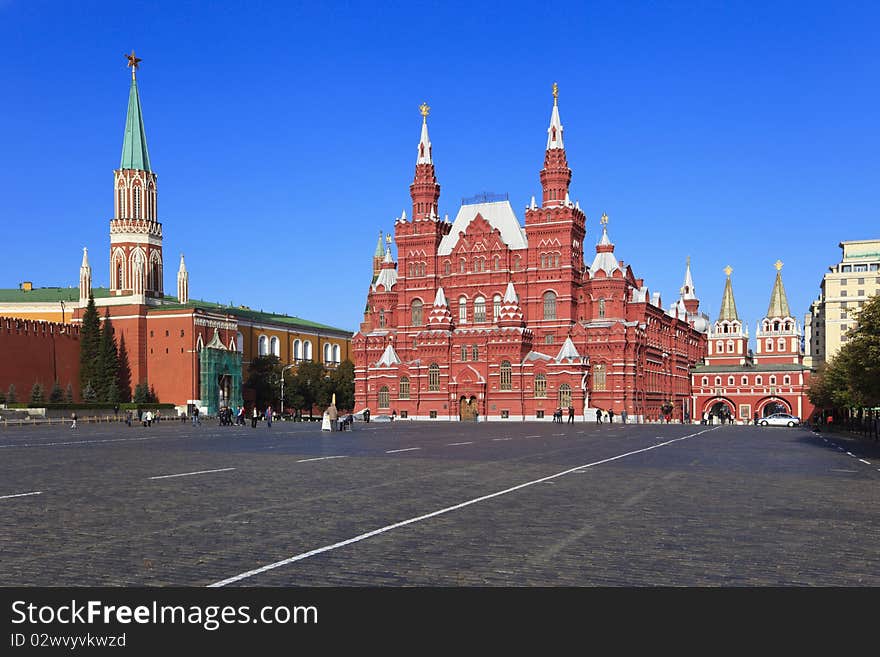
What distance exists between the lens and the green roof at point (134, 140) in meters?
106

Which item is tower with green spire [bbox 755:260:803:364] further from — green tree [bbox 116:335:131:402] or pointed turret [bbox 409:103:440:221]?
green tree [bbox 116:335:131:402]

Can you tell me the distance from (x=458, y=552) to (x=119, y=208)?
106 metres

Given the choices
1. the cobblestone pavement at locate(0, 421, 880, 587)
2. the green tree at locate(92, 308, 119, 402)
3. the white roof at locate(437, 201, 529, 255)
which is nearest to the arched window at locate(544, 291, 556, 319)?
the white roof at locate(437, 201, 529, 255)

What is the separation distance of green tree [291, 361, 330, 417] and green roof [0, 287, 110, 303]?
2631 centimetres

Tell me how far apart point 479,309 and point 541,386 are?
11.0 m

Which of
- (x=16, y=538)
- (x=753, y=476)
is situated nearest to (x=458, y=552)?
(x=16, y=538)

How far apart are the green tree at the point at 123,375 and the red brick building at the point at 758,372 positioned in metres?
74.3

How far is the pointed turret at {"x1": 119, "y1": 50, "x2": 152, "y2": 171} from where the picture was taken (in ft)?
348

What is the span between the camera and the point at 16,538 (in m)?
10.6

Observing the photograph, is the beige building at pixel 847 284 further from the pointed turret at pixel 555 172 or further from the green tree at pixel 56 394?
the green tree at pixel 56 394

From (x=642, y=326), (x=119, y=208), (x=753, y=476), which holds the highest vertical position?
(x=119, y=208)

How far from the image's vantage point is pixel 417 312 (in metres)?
95.9

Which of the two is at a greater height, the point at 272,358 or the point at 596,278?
the point at 596,278
